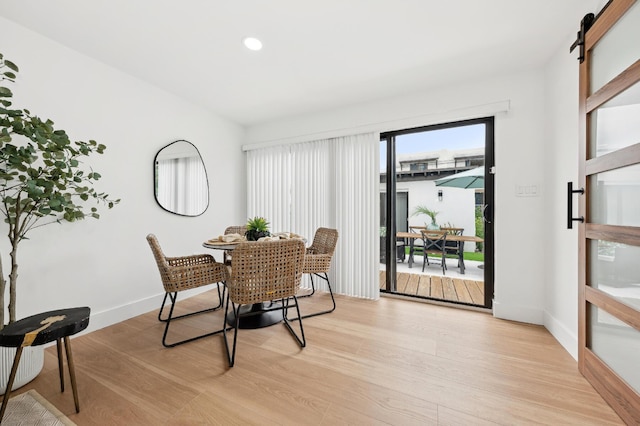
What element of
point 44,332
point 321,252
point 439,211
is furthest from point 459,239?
point 44,332

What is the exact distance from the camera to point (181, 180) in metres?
3.02

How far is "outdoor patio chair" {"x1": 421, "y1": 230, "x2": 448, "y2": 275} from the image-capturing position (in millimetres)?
3705

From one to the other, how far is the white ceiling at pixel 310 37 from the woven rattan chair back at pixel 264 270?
5.36 feet

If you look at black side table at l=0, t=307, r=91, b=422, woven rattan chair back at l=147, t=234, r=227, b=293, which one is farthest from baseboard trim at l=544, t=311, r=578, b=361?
black side table at l=0, t=307, r=91, b=422

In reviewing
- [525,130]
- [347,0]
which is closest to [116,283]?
[347,0]

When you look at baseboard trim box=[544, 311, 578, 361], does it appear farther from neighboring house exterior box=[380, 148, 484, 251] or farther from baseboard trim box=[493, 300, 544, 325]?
neighboring house exterior box=[380, 148, 484, 251]

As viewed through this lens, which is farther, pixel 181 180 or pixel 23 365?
pixel 181 180

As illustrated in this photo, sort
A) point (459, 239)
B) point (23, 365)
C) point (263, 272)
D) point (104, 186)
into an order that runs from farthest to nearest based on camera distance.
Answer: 1. point (459, 239)
2. point (104, 186)
3. point (263, 272)
4. point (23, 365)

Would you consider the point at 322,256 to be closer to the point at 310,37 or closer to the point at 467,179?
the point at 310,37

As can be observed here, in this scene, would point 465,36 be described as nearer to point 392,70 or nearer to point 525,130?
point 392,70

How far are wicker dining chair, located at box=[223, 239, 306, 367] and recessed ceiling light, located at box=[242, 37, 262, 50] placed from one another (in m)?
1.63

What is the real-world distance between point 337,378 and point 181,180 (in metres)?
2.74

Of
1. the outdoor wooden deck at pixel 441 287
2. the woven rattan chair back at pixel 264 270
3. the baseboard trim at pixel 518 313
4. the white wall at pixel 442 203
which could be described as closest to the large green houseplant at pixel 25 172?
the woven rattan chair back at pixel 264 270

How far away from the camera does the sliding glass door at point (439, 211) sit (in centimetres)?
281
